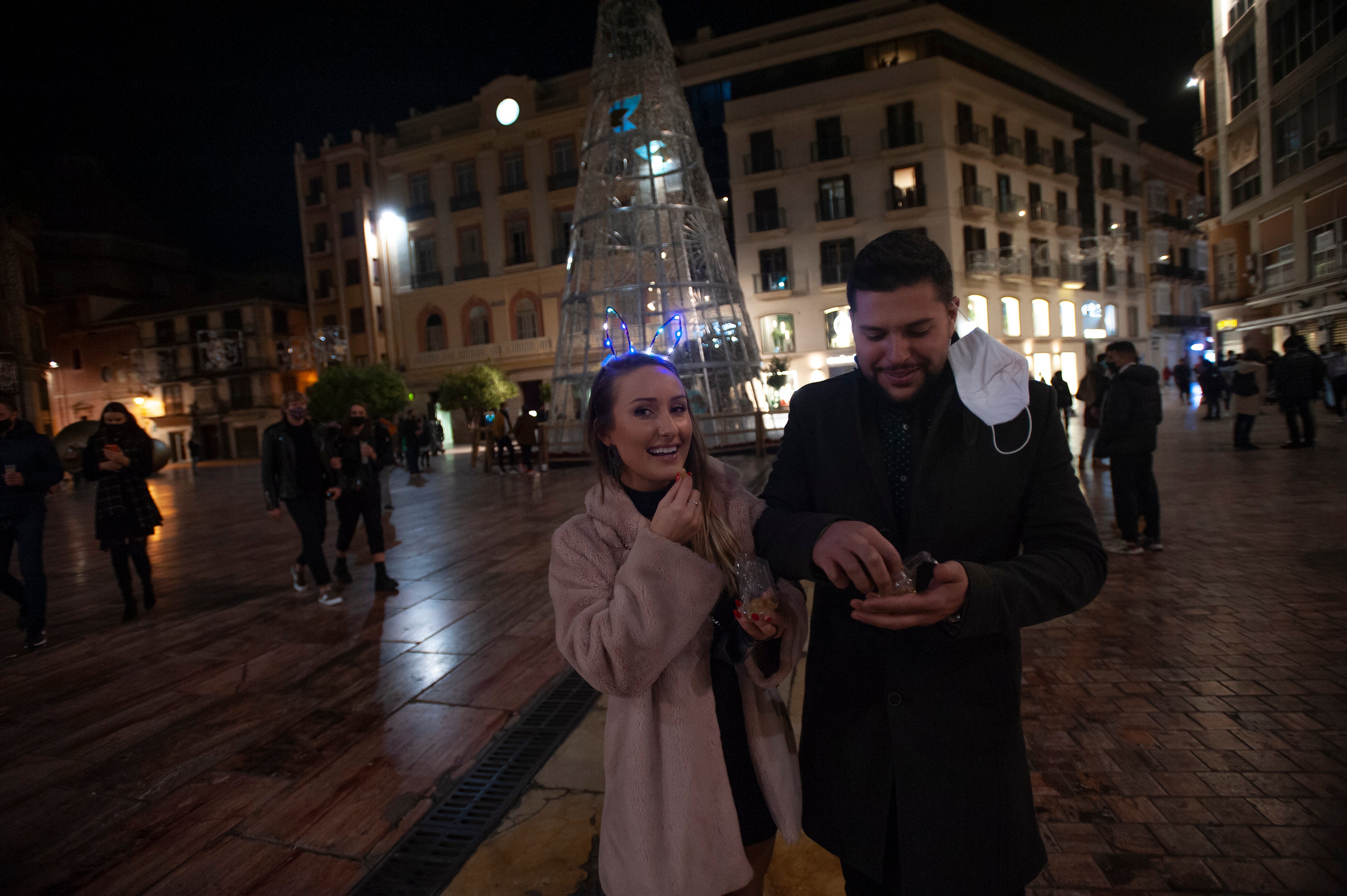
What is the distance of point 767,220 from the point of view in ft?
93.6

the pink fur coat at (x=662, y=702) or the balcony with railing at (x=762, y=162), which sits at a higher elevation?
the balcony with railing at (x=762, y=162)

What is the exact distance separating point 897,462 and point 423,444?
60.3 feet

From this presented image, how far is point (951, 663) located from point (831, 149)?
2917 cm

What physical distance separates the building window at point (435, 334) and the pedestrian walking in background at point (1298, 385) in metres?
30.5

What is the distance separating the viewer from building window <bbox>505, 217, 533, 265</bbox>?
32.0 metres

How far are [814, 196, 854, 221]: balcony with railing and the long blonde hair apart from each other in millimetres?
28162

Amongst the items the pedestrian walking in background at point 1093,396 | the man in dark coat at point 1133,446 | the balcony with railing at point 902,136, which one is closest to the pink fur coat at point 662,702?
the man in dark coat at point 1133,446

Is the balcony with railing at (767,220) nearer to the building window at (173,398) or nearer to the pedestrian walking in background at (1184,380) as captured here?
the pedestrian walking in background at (1184,380)

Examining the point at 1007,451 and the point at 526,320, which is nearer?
the point at 1007,451

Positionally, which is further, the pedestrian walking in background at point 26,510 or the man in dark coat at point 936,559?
the pedestrian walking in background at point 26,510

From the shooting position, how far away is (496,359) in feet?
106

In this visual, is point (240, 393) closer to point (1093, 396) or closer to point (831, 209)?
point (831, 209)

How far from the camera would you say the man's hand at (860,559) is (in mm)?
1163

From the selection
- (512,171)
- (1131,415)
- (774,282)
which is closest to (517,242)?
(512,171)
